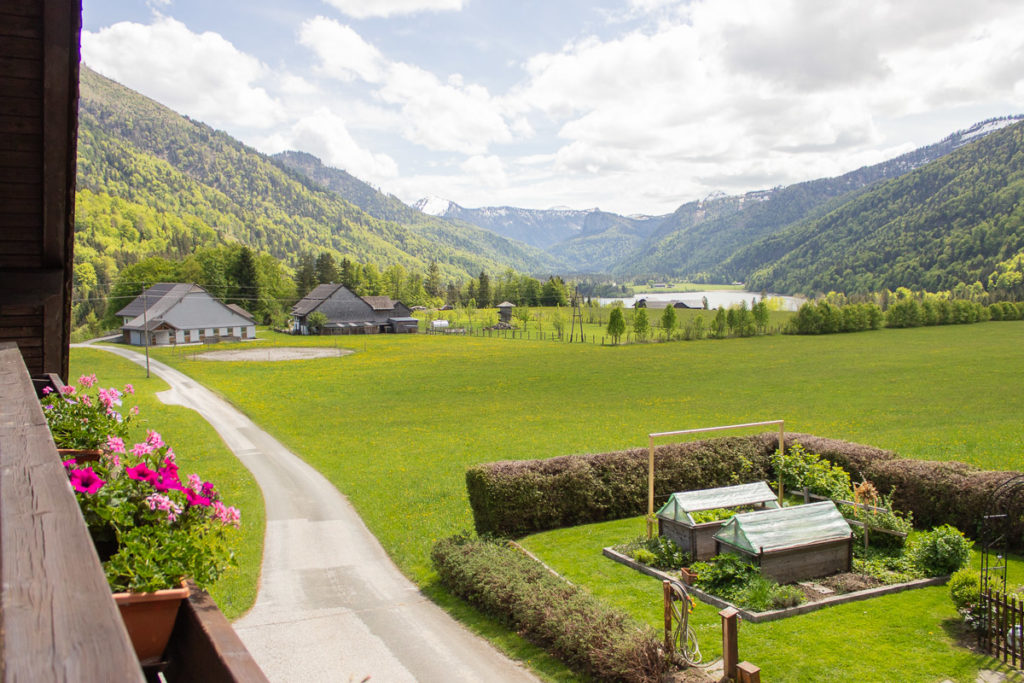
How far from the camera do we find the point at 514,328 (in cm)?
11569

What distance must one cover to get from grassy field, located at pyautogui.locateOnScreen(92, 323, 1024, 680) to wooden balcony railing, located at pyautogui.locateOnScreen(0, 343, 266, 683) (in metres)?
10.1

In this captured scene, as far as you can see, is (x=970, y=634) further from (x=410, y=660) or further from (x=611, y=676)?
(x=410, y=660)

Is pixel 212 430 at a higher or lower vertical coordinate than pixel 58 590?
lower

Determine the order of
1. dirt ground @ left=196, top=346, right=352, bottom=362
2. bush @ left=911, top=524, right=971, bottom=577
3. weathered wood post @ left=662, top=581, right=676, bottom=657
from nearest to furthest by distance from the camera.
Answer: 1. weathered wood post @ left=662, top=581, right=676, bottom=657
2. bush @ left=911, top=524, right=971, bottom=577
3. dirt ground @ left=196, top=346, right=352, bottom=362

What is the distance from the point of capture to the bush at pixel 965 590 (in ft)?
36.4

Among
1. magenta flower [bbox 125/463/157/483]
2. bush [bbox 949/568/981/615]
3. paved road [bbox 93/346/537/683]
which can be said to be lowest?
paved road [bbox 93/346/537/683]

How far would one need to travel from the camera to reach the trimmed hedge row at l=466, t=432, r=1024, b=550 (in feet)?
51.9

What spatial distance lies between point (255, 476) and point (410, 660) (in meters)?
15.8

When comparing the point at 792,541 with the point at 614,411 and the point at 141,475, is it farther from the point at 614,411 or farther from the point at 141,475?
the point at 614,411

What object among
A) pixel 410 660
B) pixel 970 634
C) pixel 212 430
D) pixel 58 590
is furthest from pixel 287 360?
pixel 58 590

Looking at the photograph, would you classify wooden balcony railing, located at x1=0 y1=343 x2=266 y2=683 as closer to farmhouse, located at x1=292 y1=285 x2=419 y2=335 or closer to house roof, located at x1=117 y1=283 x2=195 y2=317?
house roof, located at x1=117 y1=283 x2=195 y2=317

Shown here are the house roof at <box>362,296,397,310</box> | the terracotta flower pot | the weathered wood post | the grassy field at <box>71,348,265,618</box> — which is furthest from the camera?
the house roof at <box>362,296,397,310</box>

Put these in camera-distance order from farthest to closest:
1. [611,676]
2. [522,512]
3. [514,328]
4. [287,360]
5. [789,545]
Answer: [514,328]
[287,360]
[522,512]
[789,545]
[611,676]

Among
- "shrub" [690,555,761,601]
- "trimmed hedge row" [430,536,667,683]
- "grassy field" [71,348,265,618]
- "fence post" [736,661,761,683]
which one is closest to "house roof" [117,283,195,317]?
"grassy field" [71,348,265,618]
